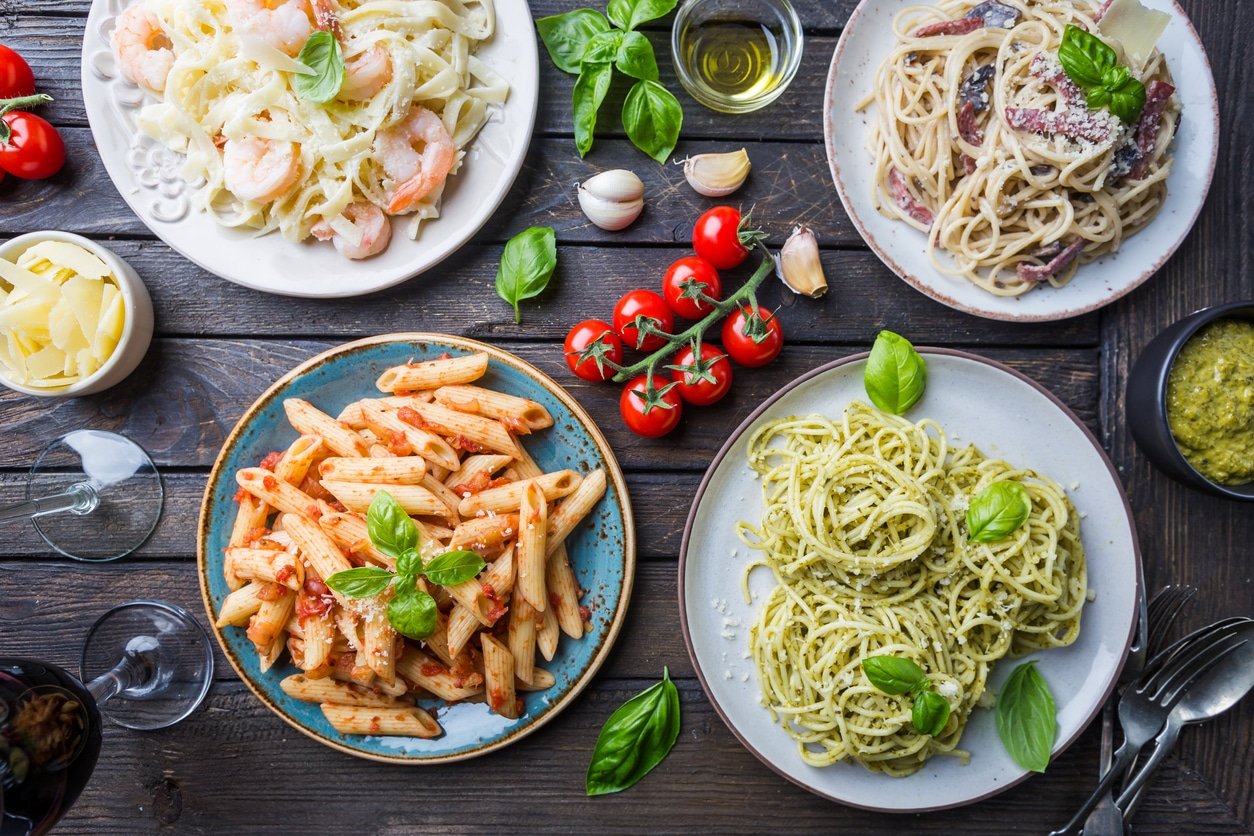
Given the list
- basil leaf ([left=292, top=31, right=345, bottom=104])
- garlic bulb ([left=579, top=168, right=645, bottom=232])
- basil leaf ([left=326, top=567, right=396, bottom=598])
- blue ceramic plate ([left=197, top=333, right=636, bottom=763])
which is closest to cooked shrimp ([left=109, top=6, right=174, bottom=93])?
basil leaf ([left=292, top=31, right=345, bottom=104])

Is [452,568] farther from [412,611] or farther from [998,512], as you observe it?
[998,512]

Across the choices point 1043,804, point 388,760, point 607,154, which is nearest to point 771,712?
point 1043,804

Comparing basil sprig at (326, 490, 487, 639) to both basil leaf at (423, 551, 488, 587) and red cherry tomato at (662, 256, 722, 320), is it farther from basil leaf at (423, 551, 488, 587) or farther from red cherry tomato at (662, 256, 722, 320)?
red cherry tomato at (662, 256, 722, 320)

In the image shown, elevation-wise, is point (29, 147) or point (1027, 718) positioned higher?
point (29, 147)

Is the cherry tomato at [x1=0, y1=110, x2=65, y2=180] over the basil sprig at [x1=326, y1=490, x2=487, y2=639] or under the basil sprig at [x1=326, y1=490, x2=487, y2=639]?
over

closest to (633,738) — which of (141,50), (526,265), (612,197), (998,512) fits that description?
(998,512)
